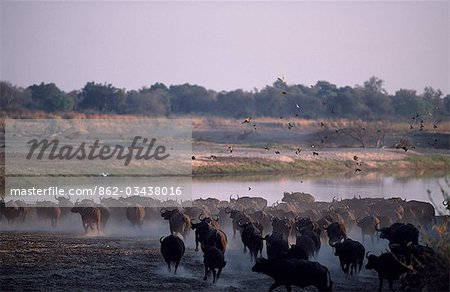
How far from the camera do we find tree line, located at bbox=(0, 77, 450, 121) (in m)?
86.3

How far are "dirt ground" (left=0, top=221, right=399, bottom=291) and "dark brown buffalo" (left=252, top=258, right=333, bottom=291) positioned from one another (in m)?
0.89

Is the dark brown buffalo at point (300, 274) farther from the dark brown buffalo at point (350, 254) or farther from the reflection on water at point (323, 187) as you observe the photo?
the reflection on water at point (323, 187)

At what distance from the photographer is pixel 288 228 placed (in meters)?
20.7

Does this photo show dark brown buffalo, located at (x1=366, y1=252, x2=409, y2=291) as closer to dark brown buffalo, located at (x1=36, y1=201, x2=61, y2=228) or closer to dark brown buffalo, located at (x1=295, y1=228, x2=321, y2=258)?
dark brown buffalo, located at (x1=295, y1=228, x2=321, y2=258)

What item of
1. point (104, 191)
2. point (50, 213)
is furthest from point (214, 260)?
point (104, 191)

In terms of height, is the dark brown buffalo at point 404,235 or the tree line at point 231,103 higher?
the tree line at point 231,103

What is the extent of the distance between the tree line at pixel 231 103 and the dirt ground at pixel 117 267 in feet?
182

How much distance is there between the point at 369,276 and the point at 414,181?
28.8m

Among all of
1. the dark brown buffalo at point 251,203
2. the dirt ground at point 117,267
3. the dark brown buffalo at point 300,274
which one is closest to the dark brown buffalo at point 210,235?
the dirt ground at point 117,267

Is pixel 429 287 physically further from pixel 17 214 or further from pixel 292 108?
pixel 292 108

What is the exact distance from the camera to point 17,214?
1005 inches

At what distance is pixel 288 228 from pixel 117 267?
5.02 metres

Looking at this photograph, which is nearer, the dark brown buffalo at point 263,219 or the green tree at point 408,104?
the dark brown buffalo at point 263,219

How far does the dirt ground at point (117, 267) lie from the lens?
1592 centimetres
